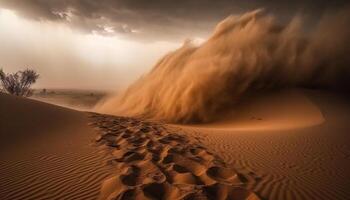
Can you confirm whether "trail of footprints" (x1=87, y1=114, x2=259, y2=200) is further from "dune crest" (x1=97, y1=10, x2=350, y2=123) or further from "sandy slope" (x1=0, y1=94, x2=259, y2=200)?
"dune crest" (x1=97, y1=10, x2=350, y2=123)

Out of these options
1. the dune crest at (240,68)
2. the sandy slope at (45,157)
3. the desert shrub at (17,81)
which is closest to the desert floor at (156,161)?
the sandy slope at (45,157)

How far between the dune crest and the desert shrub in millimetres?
18724

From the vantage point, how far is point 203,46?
58.4 feet

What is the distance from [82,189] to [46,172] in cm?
113

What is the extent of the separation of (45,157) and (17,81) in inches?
1108

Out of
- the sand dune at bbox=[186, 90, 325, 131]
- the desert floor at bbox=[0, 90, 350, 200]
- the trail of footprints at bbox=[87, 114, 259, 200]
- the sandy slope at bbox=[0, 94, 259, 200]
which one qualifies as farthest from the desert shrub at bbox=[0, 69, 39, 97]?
the trail of footprints at bbox=[87, 114, 259, 200]

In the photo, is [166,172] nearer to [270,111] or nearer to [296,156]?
[296,156]

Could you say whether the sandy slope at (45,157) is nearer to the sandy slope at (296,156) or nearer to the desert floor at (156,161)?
the desert floor at (156,161)

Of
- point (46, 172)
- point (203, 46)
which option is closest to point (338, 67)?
point (203, 46)

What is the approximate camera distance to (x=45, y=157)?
531cm

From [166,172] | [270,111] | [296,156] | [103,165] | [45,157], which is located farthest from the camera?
[270,111]

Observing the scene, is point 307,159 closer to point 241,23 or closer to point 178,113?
point 178,113

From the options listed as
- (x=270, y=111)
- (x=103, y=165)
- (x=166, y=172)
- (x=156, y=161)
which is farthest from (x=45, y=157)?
(x=270, y=111)

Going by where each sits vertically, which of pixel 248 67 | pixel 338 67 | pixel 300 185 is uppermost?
pixel 338 67
